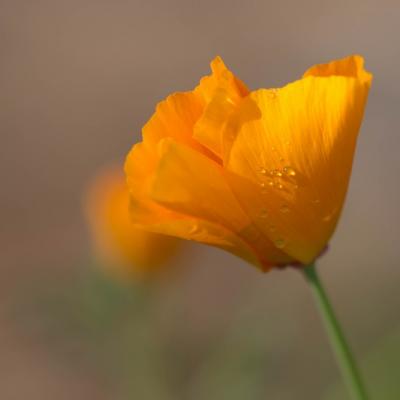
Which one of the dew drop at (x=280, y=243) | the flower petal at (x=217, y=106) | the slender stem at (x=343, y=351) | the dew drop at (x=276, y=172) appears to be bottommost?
the slender stem at (x=343, y=351)

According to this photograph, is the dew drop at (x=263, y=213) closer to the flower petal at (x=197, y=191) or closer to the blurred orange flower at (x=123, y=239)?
the flower petal at (x=197, y=191)

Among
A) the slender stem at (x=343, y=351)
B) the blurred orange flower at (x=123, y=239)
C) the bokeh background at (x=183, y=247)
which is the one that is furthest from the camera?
the bokeh background at (x=183, y=247)

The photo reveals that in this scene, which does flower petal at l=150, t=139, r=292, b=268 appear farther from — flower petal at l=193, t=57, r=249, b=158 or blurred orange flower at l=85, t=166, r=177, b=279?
blurred orange flower at l=85, t=166, r=177, b=279

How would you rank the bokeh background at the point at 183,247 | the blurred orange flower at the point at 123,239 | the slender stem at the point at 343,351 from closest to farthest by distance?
the slender stem at the point at 343,351, the blurred orange flower at the point at 123,239, the bokeh background at the point at 183,247

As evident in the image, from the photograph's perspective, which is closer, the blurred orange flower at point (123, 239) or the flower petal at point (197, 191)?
the flower petal at point (197, 191)

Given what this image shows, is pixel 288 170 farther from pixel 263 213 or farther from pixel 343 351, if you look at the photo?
pixel 343 351

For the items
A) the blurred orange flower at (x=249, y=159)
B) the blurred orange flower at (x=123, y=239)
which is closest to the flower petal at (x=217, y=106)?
the blurred orange flower at (x=249, y=159)

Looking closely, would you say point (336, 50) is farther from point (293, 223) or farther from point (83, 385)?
point (293, 223)
